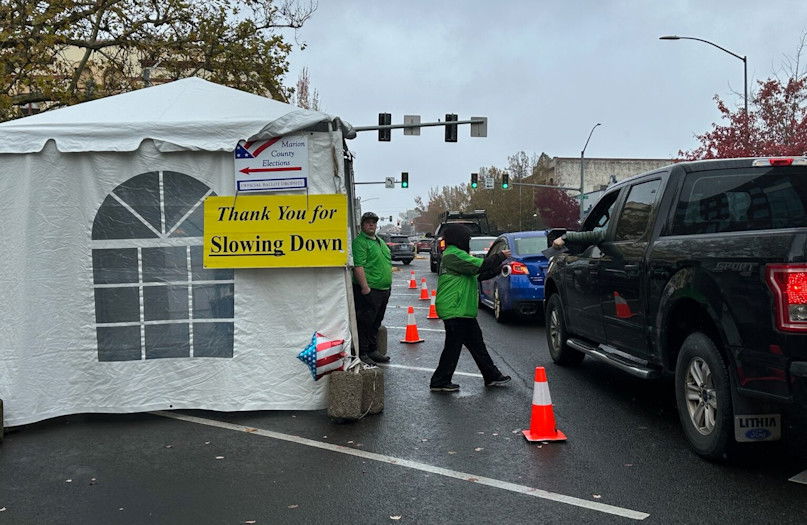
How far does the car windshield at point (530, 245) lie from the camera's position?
12.2 metres

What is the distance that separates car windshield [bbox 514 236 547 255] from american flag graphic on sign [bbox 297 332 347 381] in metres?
6.51

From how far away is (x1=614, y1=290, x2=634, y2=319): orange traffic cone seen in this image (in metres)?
6.01

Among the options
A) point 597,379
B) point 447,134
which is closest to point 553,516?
point 597,379

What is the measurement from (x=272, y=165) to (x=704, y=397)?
12.9 feet

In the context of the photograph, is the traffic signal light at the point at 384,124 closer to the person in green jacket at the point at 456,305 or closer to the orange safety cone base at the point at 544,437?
the person in green jacket at the point at 456,305

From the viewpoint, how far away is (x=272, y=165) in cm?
634

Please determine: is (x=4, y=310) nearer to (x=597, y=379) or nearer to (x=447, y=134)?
(x=597, y=379)

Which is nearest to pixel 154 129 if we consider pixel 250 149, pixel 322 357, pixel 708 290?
pixel 250 149

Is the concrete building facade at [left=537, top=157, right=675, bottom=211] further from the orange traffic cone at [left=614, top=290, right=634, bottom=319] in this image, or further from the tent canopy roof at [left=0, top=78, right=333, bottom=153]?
the tent canopy roof at [left=0, top=78, right=333, bottom=153]

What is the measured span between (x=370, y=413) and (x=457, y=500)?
2.10m

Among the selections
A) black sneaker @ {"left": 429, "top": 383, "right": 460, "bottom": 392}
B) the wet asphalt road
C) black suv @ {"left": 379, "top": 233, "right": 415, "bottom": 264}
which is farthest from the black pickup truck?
black suv @ {"left": 379, "top": 233, "right": 415, "bottom": 264}

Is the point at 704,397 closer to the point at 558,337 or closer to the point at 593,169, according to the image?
the point at 558,337

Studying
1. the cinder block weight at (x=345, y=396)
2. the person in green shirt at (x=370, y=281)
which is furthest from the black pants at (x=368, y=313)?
the cinder block weight at (x=345, y=396)

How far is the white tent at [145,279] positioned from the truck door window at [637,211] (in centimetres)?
253
